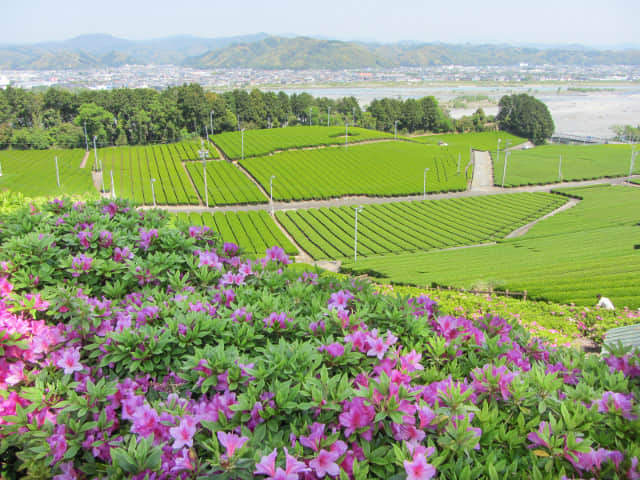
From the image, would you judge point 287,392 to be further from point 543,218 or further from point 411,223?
point 543,218

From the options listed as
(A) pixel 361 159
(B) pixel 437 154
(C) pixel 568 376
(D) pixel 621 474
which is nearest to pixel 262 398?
(D) pixel 621 474

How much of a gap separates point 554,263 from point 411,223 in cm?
1495

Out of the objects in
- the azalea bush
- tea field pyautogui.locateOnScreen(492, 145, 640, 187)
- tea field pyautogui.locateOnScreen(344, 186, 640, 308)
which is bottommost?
tea field pyautogui.locateOnScreen(344, 186, 640, 308)

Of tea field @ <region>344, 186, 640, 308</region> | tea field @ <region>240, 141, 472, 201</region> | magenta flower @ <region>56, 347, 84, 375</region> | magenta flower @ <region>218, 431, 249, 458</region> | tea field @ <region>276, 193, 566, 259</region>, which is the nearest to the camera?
magenta flower @ <region>218, 431, 249, 458</region>

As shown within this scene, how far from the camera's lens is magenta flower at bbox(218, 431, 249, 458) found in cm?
246

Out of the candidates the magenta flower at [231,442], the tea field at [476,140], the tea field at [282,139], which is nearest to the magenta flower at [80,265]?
the magenta flower at [231,442]

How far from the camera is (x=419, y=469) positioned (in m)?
2.33

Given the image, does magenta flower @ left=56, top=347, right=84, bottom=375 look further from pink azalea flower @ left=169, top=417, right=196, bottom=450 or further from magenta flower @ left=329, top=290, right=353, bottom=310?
magenta flower @ left=329, top=290, right=353, bottom=310

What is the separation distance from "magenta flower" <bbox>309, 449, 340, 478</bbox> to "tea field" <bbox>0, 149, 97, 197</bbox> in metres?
42.2

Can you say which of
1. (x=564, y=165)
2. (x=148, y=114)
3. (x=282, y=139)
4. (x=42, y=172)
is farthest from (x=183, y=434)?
(x=148, y=114)

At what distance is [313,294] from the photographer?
15.0ft

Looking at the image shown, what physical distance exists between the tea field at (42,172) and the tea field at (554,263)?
30.2 m

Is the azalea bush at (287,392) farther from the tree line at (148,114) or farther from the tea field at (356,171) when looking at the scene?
the tree line at (148,114)

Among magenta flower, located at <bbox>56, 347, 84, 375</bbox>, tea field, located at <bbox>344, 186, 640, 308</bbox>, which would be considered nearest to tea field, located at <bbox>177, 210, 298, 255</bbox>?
tea field, located at <bbox>344, 186, 640, 308</bbox>
